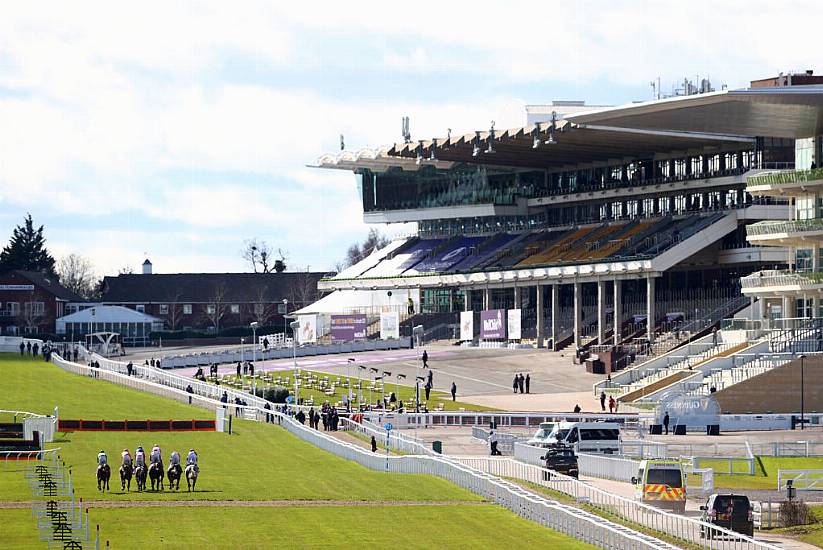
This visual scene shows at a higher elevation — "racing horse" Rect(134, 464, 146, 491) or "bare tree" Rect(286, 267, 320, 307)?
"bare tree" Rect(286, 267, 320, 307)

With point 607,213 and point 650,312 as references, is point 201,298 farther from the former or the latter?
point 650,312

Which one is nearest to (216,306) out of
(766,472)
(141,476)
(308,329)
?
(308,329)

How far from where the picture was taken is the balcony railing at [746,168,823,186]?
90688 millimetres

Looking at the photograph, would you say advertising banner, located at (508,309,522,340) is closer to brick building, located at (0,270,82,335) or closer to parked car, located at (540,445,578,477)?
parked car, located at (540,445,578,477)

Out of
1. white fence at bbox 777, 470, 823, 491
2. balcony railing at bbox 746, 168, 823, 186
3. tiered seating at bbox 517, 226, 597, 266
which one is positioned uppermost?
balcony railing at bbox 746, 168, 823, 186

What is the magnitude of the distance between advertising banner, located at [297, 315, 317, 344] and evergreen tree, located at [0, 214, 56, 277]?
75.2 metres

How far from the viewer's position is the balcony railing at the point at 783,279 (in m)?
89.2

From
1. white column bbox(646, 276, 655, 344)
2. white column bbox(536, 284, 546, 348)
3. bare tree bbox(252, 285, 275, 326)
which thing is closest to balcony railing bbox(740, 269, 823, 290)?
white column bbox(646, 276, 655, 344)

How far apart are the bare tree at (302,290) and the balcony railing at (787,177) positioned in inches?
3601

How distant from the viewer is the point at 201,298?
174 m

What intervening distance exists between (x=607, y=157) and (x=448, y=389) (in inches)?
1292

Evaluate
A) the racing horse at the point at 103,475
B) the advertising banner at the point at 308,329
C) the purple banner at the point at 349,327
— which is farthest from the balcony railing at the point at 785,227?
the racing horse at the point at 103,475

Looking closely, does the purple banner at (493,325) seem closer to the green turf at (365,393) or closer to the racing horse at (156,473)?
the green turf at (365,393)

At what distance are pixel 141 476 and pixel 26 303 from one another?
123143mm
